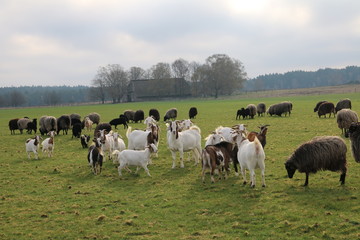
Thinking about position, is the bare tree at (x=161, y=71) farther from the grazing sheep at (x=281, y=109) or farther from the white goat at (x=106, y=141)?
the white goat at (x=106, y=141)

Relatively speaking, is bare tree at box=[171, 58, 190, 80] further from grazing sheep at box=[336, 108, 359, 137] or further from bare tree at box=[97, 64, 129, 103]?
grazing sheep at box=[336, 108, 359, 137]

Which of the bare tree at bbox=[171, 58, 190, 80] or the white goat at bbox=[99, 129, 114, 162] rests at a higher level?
the bare tree at bbox=[171, 58, 190, 80]

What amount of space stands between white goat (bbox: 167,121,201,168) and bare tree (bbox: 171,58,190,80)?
99415 millimetres

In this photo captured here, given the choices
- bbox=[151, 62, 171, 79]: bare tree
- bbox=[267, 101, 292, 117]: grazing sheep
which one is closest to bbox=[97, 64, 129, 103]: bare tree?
bbox=[151, 62, 171, 79]: bare tree

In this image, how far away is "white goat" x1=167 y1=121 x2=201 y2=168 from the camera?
1303 centimetres

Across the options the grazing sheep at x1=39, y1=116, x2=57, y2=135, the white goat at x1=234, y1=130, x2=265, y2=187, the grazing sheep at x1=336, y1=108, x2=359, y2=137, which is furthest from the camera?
the grazing sheep at x1=39, y1=116, x2=57, y2=135

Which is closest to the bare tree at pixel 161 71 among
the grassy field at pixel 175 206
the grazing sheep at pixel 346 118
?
the grazing sheep at pixel 346 118

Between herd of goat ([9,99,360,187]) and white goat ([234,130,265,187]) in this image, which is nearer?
white goat ([234,130,265,187])

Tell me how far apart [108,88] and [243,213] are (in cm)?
12142

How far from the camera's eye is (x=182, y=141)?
13266 millimetres

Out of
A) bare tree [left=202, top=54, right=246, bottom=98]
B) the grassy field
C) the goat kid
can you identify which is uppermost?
bare tree [left=202, top=54, right=246, bottom=98]

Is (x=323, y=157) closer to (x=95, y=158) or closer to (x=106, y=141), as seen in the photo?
(x=95, y=158)

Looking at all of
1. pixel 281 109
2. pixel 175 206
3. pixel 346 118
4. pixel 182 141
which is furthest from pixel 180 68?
pixel 175 206

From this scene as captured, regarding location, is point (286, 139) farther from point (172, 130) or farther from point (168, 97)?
point (168, 97)
